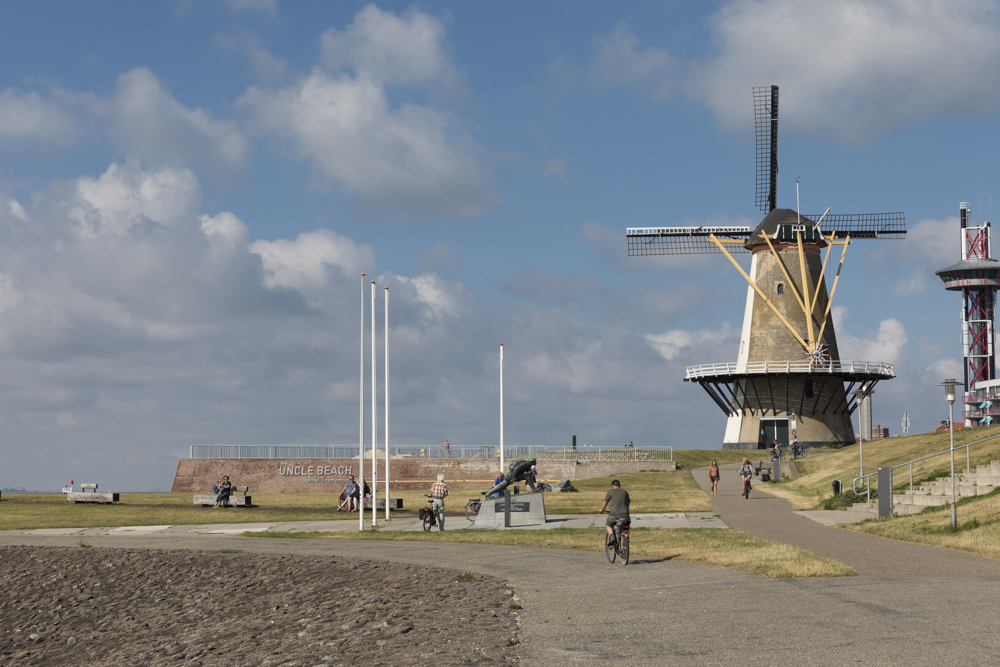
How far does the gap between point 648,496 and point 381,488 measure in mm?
23983

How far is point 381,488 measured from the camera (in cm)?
6156

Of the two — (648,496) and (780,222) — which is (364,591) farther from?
(780,222)

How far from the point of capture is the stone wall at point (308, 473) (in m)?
64.4

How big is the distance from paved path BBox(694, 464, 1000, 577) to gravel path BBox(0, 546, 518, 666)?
7876mm

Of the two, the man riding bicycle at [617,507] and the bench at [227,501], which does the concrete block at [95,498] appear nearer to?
the bench at [227,501]

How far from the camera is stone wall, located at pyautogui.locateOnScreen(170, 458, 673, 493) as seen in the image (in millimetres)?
64438

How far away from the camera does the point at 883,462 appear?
4222 centimetres

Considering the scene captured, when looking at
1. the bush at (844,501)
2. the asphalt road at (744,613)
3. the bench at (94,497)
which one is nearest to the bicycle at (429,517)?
the asphalt road at (744,613)

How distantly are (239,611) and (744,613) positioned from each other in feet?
33.5

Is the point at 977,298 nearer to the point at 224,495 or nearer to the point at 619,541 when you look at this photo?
the point at 224,495

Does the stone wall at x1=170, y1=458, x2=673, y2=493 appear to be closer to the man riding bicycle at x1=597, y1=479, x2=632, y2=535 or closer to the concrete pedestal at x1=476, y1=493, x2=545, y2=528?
the concrete pedestal at x1=476, y1=493, x2=545, y2=528

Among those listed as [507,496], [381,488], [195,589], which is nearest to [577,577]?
[195,589]

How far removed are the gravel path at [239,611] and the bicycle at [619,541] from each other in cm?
330

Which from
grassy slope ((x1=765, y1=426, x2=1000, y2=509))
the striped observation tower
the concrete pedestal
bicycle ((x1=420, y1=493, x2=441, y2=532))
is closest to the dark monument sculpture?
the concrete pedestal
